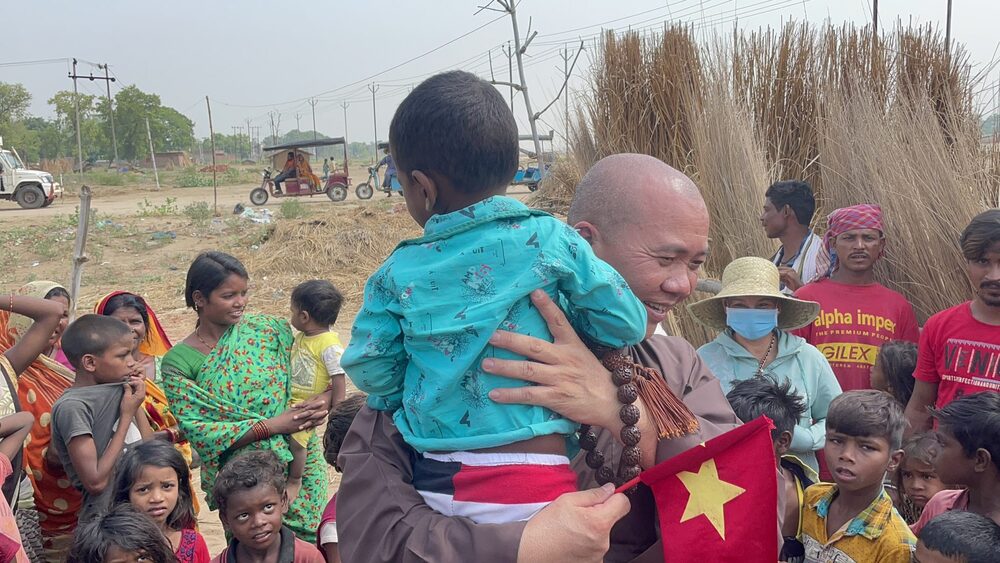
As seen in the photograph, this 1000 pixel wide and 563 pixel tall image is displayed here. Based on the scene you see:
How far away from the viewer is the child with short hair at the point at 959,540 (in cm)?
228

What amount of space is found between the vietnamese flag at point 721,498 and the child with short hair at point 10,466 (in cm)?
230

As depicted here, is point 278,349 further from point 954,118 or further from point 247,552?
→ point 954,118

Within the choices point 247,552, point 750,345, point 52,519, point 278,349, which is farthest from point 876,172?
point 52,519

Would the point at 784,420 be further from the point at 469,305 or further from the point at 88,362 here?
the point at 88,362

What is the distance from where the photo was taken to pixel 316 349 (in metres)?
4.59

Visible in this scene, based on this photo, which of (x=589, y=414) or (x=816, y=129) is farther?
(x=816, y=129)

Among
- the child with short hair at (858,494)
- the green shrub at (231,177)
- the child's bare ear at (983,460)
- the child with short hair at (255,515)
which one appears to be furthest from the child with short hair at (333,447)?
the green shrub at (231,177)

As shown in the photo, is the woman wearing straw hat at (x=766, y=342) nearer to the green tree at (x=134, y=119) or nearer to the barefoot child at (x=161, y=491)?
the barefoot child at (x=161, y=491)

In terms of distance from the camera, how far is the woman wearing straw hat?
360cm

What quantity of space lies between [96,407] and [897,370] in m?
3.59

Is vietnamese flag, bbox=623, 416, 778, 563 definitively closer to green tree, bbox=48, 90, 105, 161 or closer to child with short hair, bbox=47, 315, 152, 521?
child with short hair, bbox=47, 315, 152, 521

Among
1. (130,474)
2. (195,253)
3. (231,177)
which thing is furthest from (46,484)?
(231,177)

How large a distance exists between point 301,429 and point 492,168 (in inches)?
108

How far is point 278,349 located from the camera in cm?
407
